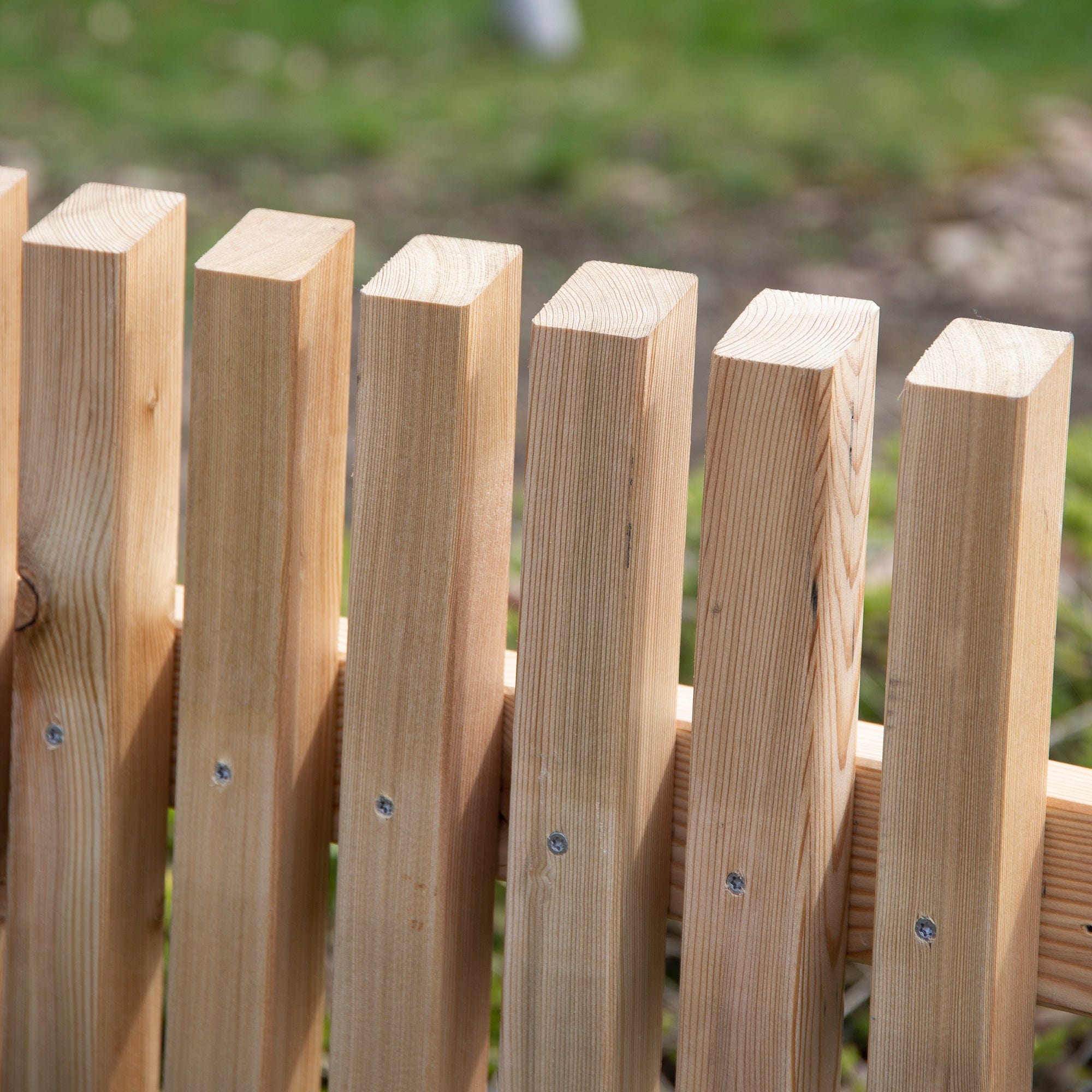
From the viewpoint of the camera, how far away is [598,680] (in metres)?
1.12

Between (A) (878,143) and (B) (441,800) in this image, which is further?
(A) (878,143)

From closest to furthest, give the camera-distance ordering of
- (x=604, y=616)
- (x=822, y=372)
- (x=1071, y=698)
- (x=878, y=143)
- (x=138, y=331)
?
(x=822, y=372) → (x=604, y=616) → (x=138, y=331) → (x=1071, y=698) → (x=878, y=143)

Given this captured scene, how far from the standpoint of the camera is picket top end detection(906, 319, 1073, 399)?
97 cm

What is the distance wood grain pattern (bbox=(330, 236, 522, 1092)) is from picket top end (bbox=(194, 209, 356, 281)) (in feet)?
0.22

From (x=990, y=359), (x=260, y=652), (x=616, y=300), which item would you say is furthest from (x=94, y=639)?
(x=990, y=359)

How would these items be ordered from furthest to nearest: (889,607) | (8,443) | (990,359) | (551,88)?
1. (551,88)
2. (889,607)
3. (8,443)
4. (990,359)

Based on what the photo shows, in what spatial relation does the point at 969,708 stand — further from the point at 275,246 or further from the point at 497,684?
the point at 275,246

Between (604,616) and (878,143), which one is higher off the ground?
(878,143)

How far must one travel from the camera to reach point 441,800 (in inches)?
46.8

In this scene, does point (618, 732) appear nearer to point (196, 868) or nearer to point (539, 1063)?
point (539, 1063)

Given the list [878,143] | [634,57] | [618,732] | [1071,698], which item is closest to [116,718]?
[618,732]

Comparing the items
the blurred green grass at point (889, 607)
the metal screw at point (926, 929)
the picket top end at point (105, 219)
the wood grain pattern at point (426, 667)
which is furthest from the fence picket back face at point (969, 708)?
the blurred green grass at point (889, 607)

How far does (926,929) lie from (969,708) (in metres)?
0.18

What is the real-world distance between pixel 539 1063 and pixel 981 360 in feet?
2.22
